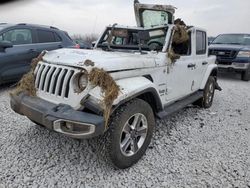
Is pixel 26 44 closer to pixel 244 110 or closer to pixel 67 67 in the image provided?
pixel 67 67

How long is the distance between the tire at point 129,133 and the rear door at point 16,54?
3982mm

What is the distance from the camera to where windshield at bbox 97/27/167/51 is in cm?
421

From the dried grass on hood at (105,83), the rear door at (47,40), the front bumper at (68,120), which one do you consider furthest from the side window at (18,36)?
the dried grass on hood at (105,83)

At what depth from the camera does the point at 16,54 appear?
618 centimetres

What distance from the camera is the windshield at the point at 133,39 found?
4.21 m

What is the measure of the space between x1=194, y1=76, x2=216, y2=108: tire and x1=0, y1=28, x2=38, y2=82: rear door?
4.04 metres

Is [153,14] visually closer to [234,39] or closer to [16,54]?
[16,54]

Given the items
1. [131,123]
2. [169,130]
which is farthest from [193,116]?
[131,123]

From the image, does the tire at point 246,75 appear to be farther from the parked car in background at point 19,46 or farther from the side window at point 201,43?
the parked car in background at point 19,46

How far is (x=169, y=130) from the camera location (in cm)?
443

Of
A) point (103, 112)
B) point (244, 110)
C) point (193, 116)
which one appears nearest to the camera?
point (103, 112)

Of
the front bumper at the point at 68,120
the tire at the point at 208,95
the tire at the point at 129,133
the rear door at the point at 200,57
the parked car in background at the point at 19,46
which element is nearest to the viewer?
the front bumper at the point at 68,120

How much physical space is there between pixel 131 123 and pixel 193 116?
7.86 ft

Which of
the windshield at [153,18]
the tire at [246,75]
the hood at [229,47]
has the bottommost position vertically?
the tire at [246,75]
